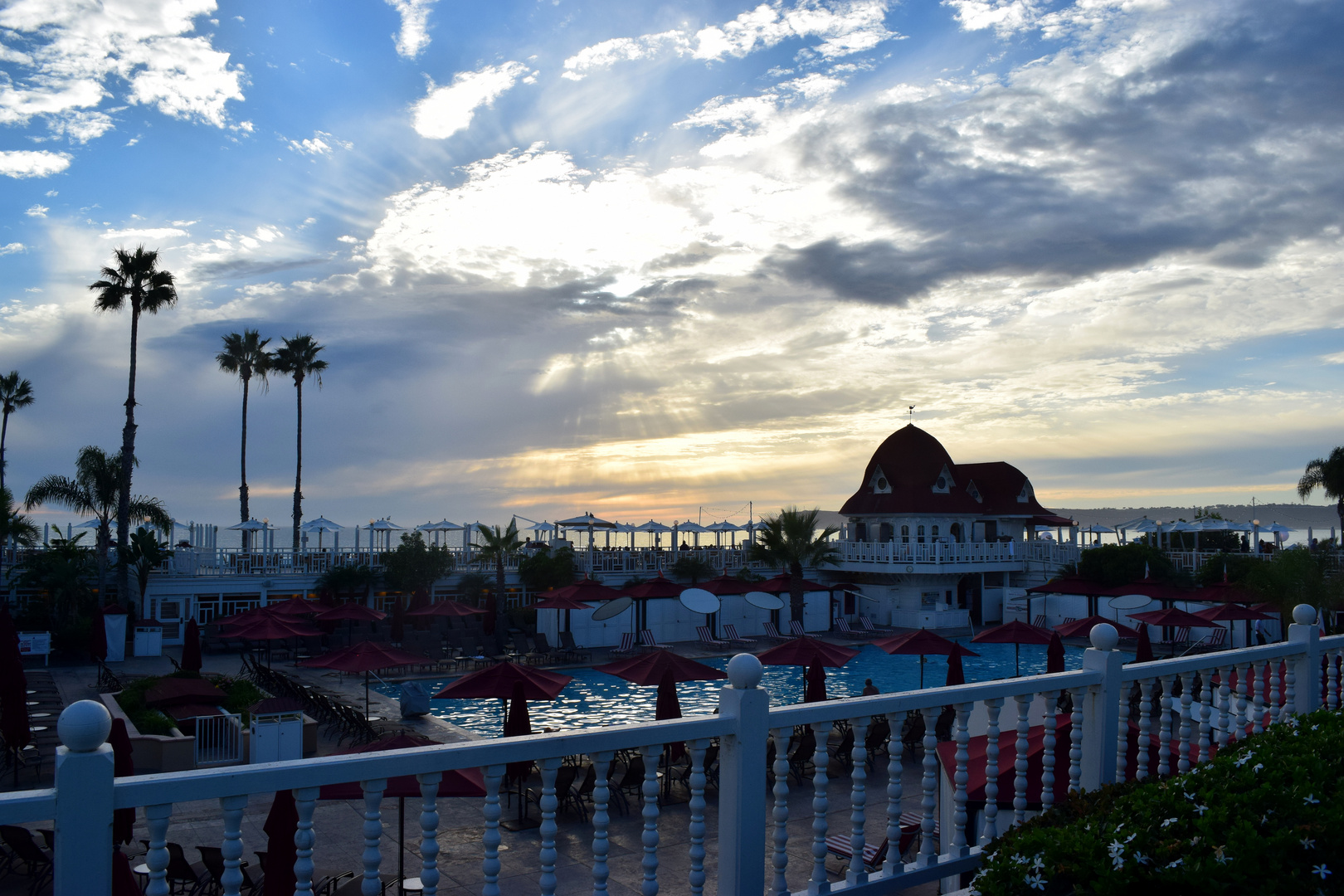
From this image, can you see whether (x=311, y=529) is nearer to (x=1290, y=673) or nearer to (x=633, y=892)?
(x=633, y=892)

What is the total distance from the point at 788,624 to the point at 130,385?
26962 mm

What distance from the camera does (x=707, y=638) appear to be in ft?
115

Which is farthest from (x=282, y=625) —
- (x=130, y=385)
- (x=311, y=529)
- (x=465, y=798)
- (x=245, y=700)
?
(x=311, y=529)

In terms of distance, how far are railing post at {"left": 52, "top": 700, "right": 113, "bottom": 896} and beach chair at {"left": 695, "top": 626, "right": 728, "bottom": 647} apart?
31373 mm

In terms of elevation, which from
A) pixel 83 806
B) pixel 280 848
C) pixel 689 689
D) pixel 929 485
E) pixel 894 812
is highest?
pixel 929 485

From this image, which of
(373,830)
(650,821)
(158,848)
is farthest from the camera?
(650,821)

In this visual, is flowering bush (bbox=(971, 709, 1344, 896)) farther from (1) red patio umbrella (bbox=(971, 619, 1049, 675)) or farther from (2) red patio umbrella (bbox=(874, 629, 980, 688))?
(1) red patio umbrella (bbox=(971, 619, 1049, 675))

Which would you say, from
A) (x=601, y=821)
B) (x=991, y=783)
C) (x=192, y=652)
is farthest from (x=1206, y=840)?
(x=192, y=652)

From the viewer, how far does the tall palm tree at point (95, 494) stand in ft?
114

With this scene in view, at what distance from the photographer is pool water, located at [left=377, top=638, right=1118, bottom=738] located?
22.1m

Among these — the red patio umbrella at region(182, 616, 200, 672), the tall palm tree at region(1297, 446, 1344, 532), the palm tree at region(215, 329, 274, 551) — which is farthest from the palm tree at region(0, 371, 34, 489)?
the tall palm tree at region(1297, 446, 1344, 532)

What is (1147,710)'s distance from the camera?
6102 millimetres

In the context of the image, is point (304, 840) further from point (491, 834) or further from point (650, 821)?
point (650, 821)

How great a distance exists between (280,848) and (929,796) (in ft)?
14.6
